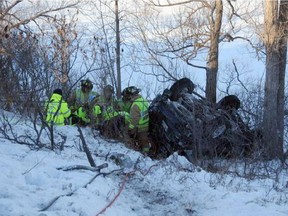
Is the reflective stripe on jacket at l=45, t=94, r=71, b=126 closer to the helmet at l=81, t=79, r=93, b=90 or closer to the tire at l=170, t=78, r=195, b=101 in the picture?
the helmet at l=81, t=79, r=93, b=90

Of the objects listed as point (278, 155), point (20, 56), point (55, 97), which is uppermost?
point (20, 56)

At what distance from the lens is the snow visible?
4188 mm

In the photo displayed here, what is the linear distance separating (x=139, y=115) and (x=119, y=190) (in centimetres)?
540

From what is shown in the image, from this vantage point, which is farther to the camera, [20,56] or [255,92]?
[255,92]

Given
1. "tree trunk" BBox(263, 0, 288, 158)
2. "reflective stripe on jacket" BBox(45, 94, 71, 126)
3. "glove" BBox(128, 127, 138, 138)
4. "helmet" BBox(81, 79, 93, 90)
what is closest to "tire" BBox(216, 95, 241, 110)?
"tree trunk" BBox(263, 0, 288, 158)

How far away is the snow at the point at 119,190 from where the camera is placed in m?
4.19

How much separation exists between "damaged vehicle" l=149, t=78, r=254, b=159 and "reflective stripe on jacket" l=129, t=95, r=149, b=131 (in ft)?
0.99

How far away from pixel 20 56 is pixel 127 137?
2.90 meters

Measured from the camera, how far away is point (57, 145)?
24.0 ft

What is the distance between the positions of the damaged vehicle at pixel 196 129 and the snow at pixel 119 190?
2.91 meters

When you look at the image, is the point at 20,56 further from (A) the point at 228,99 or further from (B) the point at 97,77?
(A) the point at 228,99

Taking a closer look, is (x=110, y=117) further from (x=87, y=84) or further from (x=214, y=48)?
(x=214, y=48)

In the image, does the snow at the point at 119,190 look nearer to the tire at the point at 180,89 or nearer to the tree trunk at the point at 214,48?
the tire at the point at 180,89

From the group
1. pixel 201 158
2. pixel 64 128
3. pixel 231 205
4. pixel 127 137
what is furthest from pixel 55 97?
pixel 231 205
